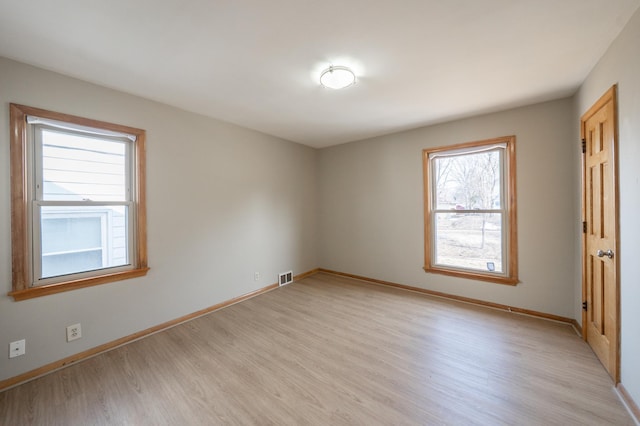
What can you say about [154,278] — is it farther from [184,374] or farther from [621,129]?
[621,129]

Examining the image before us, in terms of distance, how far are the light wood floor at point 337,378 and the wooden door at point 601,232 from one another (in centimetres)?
24

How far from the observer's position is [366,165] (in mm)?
4324

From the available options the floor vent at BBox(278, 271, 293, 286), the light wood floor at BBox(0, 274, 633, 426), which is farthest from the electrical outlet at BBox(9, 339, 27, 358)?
the floor vent at BBox(278, 271, 293, 286)

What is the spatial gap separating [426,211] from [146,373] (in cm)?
368

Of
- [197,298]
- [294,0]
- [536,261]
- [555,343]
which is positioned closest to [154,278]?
[197,298]

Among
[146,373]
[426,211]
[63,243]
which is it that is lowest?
[146,373]

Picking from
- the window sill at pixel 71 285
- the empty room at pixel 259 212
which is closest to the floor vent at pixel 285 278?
the empty room at pixel 259 212

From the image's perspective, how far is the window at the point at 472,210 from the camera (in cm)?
309

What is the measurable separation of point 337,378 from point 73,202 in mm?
2730

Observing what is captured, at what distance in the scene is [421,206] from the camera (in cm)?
373

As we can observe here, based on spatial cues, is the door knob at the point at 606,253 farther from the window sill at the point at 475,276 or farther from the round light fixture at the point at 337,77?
the round light fixture at the point at 337,77

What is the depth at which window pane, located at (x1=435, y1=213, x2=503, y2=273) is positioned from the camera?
3.21 meters

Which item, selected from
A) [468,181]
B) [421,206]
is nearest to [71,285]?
[421,206]

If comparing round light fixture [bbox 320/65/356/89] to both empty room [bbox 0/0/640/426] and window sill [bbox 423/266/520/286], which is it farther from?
window sill [bbox 423/266/520/286]
